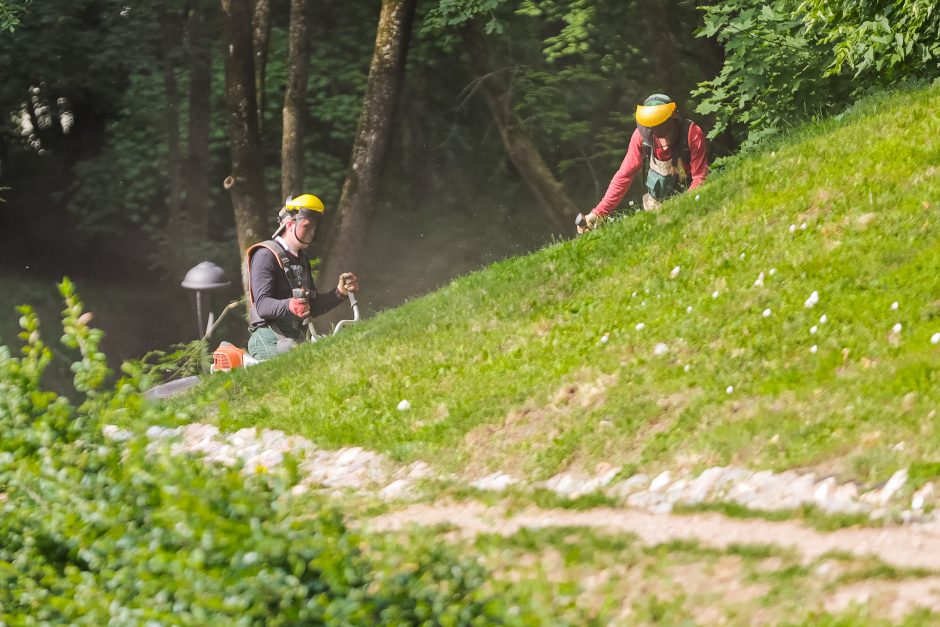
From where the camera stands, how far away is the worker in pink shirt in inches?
484

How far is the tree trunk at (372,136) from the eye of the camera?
17391 mm

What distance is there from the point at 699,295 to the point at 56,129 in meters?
21.3

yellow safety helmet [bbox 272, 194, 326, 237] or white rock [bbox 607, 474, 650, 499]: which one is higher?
yellow safety helmet [bbox 272, 194, 326, 237]

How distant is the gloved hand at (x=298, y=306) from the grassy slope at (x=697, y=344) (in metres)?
0.41

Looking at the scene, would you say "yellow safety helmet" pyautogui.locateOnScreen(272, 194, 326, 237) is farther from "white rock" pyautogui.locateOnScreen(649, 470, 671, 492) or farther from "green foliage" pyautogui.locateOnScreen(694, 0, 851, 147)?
"white rock" pyautogui.locateOnScreen(649, 470, 671, 492)

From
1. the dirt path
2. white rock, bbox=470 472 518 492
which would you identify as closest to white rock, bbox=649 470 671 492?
the dirt path

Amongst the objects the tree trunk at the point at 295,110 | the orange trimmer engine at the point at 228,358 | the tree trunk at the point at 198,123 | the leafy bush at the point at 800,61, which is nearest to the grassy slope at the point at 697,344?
the leafy bush at the point at 800,61

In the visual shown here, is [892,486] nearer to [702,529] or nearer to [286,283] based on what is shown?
[702,529]

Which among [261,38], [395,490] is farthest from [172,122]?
[395,490]

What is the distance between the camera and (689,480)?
24.4 ft

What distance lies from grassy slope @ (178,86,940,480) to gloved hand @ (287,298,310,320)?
412mm

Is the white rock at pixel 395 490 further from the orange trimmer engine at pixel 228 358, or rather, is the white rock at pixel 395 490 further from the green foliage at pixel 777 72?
the green foliage at pixel 777 72

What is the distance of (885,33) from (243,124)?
9424 mm

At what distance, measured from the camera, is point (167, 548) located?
15.2 ft
